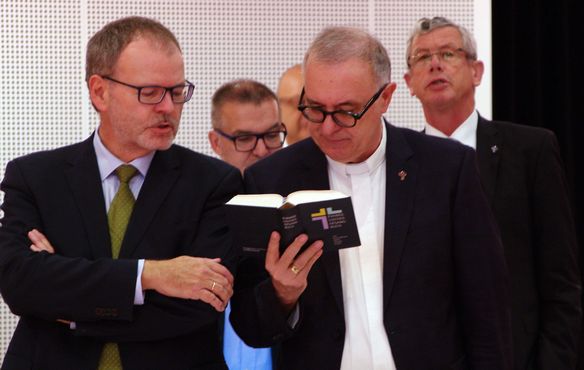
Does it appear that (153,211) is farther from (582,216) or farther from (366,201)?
(582,216)

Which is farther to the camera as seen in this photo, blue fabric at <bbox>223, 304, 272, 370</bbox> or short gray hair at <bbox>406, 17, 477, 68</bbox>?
short gray hair at <bbox>406, 17, 477, 68</bbox>

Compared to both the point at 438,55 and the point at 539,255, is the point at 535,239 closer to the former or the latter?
the point at 539,255

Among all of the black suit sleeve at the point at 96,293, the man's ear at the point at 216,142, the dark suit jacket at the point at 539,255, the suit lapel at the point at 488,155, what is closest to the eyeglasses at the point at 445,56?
the suit lapel at the point at 488,155

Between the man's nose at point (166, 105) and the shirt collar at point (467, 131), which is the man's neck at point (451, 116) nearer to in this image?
the shirt collar at point (467, 131)

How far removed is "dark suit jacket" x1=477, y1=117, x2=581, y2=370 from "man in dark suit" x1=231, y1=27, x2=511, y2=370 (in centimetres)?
99

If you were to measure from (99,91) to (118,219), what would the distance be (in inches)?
21.6

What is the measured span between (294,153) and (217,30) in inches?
131

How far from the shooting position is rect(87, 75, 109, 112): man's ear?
398cm

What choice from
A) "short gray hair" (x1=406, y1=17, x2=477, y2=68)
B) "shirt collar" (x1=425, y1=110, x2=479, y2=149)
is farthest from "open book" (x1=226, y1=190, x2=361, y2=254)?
"short gray hair" (x1=406, y1=17, x2=477, y2=68)

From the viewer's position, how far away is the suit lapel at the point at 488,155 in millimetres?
4898

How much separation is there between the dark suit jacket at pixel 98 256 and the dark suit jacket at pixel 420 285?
196 millimetres

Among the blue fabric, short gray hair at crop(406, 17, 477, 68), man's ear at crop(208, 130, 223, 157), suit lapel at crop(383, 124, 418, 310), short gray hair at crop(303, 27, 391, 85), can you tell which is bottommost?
the blue fabric

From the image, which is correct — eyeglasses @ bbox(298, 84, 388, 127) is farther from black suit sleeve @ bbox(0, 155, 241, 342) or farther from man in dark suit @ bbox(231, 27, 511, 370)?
black suit sleeve @ bbox(0, 155, 241, 342)

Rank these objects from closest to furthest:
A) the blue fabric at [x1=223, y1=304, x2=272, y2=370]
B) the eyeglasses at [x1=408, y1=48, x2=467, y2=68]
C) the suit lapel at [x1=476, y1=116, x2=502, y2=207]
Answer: the blue fabric at [x1=223, y1=304, x2=272, y2=370] → the suit lapel at [x1=476, y1=116, x2=502, y2=207] → the eyeglasses at [x1=408, y1=48, x2=467, y2=68]
